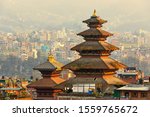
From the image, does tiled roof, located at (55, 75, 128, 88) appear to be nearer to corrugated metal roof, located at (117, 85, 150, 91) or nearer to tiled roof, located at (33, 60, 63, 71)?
corrugated metal roof, located at (117, 85, 150, 91)

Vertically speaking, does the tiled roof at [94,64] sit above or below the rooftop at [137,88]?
above

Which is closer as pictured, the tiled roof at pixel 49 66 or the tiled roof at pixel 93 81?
the tiled roof at pixel 93 81

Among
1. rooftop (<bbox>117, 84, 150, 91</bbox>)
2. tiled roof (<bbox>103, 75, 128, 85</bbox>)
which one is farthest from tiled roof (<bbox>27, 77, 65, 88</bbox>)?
rooftop (<bbox>117, 84, 150, 91</bbox>)

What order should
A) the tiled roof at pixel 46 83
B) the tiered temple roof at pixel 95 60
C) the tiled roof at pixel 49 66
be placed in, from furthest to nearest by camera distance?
the tiled roof at pixel 49 66 → the tiled roof at pixel 46 83 → the tiered temple roof at pixel 95 60

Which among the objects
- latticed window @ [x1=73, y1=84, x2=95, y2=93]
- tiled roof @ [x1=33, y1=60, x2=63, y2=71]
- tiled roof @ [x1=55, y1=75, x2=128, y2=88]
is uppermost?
tiled roof @ [x1=33, y1=60, x2=63, y2=71]

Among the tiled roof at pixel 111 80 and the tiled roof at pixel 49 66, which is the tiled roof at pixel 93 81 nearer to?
the tiled roof at pixel 111 80

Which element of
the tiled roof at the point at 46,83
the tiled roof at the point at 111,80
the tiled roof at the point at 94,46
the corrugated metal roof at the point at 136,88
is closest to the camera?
the corrugated metal roof at the point at 136,88

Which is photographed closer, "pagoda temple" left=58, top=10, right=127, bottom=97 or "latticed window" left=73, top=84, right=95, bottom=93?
"latticed window" left=73, top=84, right=95, bottom=93

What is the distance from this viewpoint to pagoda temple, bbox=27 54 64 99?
40797mm

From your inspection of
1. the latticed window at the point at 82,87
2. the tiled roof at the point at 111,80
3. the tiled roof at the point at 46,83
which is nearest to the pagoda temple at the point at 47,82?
the tiled roof at the point at 46,83

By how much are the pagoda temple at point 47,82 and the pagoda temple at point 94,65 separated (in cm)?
371

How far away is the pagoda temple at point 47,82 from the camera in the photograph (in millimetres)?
40797

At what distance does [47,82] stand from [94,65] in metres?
6.44

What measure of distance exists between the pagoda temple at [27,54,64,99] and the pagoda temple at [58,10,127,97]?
3.71m
